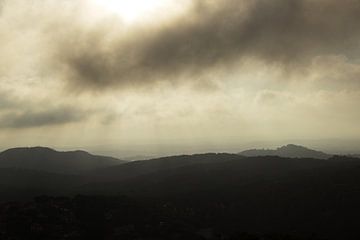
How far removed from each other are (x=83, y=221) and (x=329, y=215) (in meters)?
107

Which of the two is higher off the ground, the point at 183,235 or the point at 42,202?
the point at 42,202

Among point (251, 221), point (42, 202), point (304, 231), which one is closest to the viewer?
point (304, 231)

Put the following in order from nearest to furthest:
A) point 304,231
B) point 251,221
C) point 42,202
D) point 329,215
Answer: point 304,231
point 329,215
point 251,221
point 42,202

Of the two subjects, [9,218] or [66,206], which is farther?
[66,206]

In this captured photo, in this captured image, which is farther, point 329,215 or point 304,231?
point 329,215

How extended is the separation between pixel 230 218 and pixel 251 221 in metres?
10.6

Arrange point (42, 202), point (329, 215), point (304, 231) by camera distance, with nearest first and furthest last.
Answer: point (304, 231)
point (329, 215)
point (42, 202)

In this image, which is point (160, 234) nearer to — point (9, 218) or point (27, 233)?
point (27, 233)

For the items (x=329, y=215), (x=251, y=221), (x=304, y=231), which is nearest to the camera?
(x=304, y=231)

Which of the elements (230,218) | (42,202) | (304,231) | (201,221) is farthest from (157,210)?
(304,231)

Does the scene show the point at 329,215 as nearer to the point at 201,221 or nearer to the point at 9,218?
the point at 201,221

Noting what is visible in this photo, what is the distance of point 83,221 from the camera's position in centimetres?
18012

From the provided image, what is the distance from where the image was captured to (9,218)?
176875 millimetres

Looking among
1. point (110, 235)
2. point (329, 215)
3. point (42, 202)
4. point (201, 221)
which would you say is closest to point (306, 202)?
point (329, 215)
